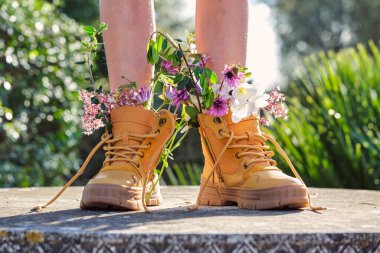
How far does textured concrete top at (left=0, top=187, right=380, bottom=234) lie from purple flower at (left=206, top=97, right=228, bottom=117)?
0.24m

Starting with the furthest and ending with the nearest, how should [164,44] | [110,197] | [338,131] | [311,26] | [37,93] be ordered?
[311,26], [37,93], [338,131], [164,44], [110,197]

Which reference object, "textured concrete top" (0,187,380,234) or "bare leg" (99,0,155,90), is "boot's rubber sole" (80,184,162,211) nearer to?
"textured concrete top" (0,187,380,234)

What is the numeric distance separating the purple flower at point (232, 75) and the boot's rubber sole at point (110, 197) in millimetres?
361

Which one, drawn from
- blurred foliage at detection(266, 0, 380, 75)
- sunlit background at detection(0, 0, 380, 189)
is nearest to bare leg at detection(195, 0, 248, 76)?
sunlit background at detection(0, 0, 380, 189)

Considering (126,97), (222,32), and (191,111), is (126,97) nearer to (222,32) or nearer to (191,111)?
(191,111)

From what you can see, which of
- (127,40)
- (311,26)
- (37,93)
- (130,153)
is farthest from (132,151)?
(311,26)

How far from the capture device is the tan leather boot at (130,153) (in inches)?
57.4

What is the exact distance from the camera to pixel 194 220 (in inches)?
48.6

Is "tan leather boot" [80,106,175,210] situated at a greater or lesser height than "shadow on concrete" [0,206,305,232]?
greater

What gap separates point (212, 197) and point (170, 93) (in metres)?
0.30

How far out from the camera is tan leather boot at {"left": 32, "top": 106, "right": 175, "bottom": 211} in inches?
57.4

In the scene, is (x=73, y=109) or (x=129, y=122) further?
(x=73, y=109)

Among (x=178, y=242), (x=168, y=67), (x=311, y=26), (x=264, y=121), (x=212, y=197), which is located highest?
(x=311, y=26)

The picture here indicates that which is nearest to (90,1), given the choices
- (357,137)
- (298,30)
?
(357,137)
